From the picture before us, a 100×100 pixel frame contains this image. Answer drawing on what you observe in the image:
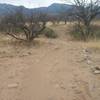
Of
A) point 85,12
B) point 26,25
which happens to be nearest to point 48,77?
point 26,25

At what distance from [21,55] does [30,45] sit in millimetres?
3001

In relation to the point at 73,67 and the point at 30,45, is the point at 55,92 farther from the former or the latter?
the point at 30,45

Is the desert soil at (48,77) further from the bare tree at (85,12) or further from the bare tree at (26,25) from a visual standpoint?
the bare tree at (85,12)

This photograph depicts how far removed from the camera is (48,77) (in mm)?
7492

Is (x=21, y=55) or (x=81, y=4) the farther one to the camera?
(x=81, y=4)

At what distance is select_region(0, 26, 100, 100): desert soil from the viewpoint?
6105mm

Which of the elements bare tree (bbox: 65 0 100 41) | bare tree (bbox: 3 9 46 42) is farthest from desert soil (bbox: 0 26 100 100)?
bare tree (bbox: 65 0 100 41)

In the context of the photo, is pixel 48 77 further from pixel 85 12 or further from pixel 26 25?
pixel 85 12

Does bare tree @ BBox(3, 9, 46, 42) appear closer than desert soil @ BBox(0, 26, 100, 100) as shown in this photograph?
No

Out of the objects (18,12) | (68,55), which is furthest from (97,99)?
(18,12)

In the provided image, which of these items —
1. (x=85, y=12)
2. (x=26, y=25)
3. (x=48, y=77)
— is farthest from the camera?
(x=85, y=12)

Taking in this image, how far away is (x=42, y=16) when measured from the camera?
53.9ft

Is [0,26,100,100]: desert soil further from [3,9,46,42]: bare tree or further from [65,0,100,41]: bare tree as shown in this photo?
[65,0,100,41]: bare tree

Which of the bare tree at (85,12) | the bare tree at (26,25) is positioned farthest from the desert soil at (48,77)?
the bare tree at (85,12)
